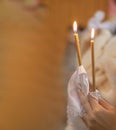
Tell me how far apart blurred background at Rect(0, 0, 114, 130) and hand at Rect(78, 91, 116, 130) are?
61cm

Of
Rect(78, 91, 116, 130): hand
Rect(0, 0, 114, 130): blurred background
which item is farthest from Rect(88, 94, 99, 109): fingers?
Rect(0, 0, 114, 130): blurred background

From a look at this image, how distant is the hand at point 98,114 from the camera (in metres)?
0.52

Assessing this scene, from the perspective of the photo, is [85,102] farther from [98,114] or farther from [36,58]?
[36,58]

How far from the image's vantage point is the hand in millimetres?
520

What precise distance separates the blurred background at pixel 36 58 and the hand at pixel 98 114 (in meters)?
0.61

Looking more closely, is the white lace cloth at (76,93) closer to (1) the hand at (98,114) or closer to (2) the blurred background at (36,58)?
(1) the hand at (98,114)

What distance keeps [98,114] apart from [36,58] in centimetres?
113

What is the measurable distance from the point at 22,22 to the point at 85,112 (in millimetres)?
1305

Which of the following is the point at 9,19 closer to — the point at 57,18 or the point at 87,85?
the point at 57,18

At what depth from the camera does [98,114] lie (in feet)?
1.76

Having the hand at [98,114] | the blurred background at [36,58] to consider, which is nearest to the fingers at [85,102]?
the hand at [98,114]

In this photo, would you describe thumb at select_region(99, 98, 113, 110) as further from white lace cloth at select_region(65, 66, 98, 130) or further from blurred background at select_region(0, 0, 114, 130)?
blurred background at select_region(0, 0, 114, 130)

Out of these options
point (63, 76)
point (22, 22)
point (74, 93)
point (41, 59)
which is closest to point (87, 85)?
point (74, 93)

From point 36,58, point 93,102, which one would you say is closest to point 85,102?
point 93,102
